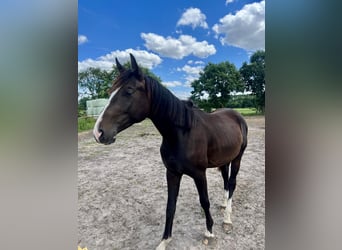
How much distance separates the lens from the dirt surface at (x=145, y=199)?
956 millimetres

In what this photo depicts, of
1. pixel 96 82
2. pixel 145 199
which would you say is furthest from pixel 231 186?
pixel 96 82

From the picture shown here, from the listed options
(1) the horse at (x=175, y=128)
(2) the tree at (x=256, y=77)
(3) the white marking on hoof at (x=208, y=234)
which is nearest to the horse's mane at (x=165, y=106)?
(1) the horse at (x=175, y=128)

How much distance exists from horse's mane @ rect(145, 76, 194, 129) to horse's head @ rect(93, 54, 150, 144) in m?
0.03

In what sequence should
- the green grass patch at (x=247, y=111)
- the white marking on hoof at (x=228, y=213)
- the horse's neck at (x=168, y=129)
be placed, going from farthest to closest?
the white marking on hoof at (x=228, y=213) → the green grass patch at (x=247, y=111) → the horse's neck at (x=168, y=129)

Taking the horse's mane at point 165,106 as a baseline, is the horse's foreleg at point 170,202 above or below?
below

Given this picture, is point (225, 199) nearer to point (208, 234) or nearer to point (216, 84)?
point (208, 234)

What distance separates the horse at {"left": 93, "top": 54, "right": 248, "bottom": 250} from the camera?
74 centimetres

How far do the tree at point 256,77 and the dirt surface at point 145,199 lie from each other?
14cm

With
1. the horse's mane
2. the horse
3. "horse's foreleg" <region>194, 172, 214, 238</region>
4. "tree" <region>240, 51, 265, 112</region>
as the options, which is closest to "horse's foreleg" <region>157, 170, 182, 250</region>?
the horse

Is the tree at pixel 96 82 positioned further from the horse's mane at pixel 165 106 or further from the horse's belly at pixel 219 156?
the horse's belly at pixel 219 156

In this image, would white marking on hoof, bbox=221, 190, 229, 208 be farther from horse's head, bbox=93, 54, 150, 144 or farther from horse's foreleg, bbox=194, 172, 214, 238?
horse's head, bbox=93, 54, 150, 144

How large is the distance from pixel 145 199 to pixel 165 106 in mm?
592
